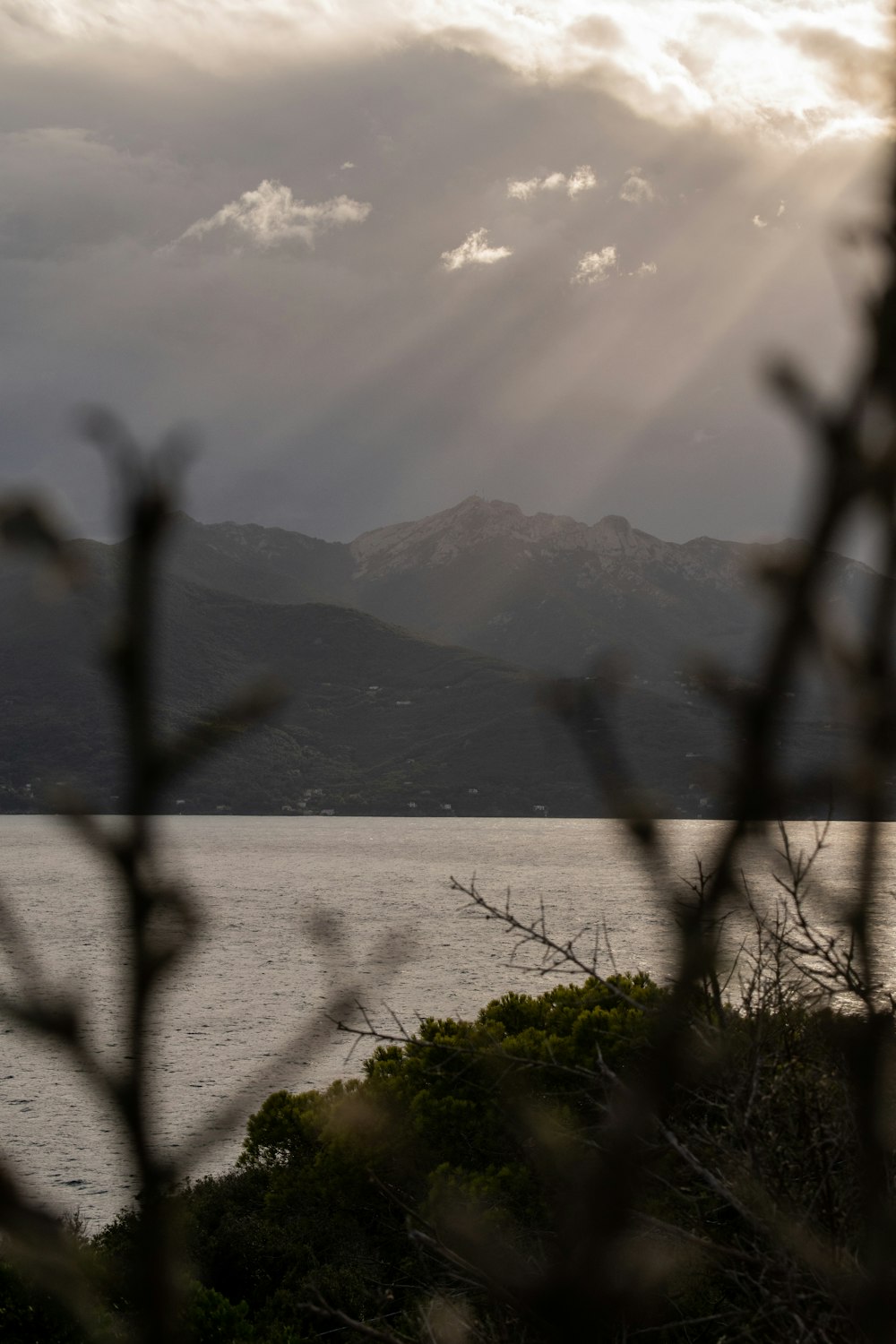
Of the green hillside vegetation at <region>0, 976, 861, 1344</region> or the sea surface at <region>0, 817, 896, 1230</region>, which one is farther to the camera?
the green hillside vegetation at <region>0, 976, 861, 1344</region>

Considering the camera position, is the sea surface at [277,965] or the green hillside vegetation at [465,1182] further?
the green hillside vegetation at [465,1182]

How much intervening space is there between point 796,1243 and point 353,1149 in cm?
1759

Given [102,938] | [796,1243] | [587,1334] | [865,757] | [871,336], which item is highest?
[871,336]

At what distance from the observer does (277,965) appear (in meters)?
116

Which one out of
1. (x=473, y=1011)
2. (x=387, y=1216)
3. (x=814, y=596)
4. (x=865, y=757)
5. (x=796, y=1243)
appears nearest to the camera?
(x=814, y=596)

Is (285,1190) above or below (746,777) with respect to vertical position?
below

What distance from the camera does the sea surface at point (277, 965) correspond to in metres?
1.21

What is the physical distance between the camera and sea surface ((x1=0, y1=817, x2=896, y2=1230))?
1.21 meters

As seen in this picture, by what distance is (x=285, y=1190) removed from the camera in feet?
62.0

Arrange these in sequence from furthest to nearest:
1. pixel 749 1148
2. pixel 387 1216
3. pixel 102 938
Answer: pixel 102 938
pixel 387 1216
pixel 749 1148

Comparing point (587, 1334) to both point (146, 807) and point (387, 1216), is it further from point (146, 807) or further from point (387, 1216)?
point (387, 1216)

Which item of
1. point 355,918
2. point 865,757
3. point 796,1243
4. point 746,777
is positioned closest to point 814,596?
point 746,777

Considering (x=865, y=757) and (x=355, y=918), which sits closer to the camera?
(x=865, y=757)

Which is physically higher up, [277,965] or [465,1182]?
[465,1182]
